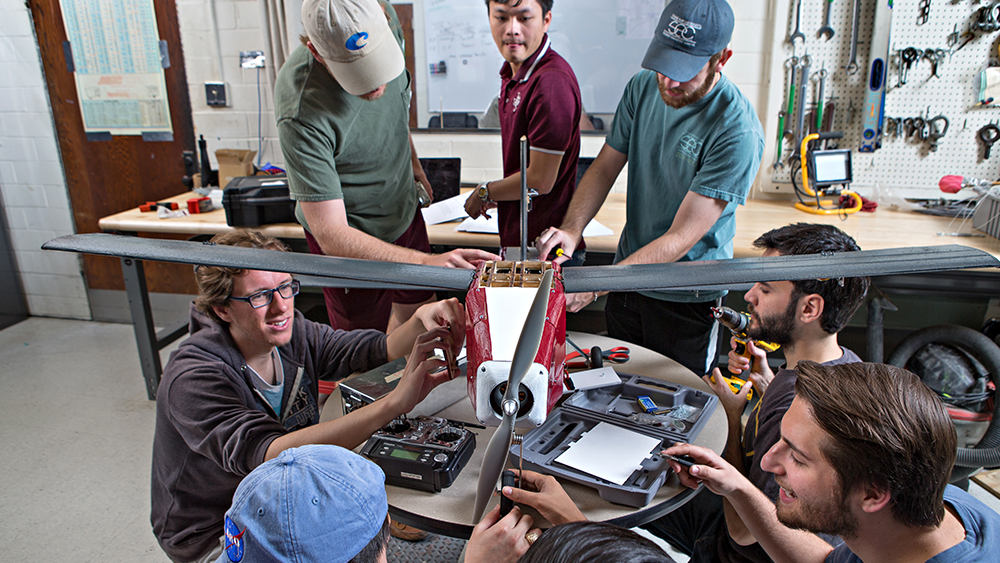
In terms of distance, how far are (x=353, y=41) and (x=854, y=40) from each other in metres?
2.60

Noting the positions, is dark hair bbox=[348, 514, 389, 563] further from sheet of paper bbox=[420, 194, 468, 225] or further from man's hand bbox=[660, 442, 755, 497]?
sheet of paper bbox=[420, 194, 468, 225]

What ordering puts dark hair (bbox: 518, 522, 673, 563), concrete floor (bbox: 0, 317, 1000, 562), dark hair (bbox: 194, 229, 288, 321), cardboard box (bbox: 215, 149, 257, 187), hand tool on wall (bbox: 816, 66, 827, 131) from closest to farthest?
dark hair (bbox: 518, 522, 673, 563) < dark hair (bbox: 194, 229, 288, 321) < concrete floor (bbox: 0, 317, 1000, 562) < hand tool on wall (bbox: 816, 66, 827, 131) < cardboard box (bbox: 215, 149, 257, 187)

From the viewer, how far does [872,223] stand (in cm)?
278

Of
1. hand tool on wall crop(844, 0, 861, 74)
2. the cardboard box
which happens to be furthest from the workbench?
hand tool on wall crop(844, 0, 861, 74)

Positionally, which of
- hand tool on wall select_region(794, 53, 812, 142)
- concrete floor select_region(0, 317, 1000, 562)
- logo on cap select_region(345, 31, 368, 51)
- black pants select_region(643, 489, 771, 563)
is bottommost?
concrete floor select_region(0, 317, 1000, 562)

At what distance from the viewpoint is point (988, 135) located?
2.94m

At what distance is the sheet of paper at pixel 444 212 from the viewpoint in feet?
9.61

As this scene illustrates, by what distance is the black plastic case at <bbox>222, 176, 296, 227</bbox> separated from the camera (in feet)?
9.19

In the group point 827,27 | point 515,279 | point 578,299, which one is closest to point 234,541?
point 515,279

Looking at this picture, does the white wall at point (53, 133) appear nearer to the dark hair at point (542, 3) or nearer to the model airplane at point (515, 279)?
the dark hair at point (542, 3)

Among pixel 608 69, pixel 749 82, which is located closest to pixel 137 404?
pixel 608 69

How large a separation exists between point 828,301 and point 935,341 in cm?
178

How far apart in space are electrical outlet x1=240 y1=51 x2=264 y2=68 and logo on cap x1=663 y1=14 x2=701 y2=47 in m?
2.72

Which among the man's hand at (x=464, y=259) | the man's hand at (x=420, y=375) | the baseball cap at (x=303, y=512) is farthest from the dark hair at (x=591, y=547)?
the man's hand at (x=464, y=259)
